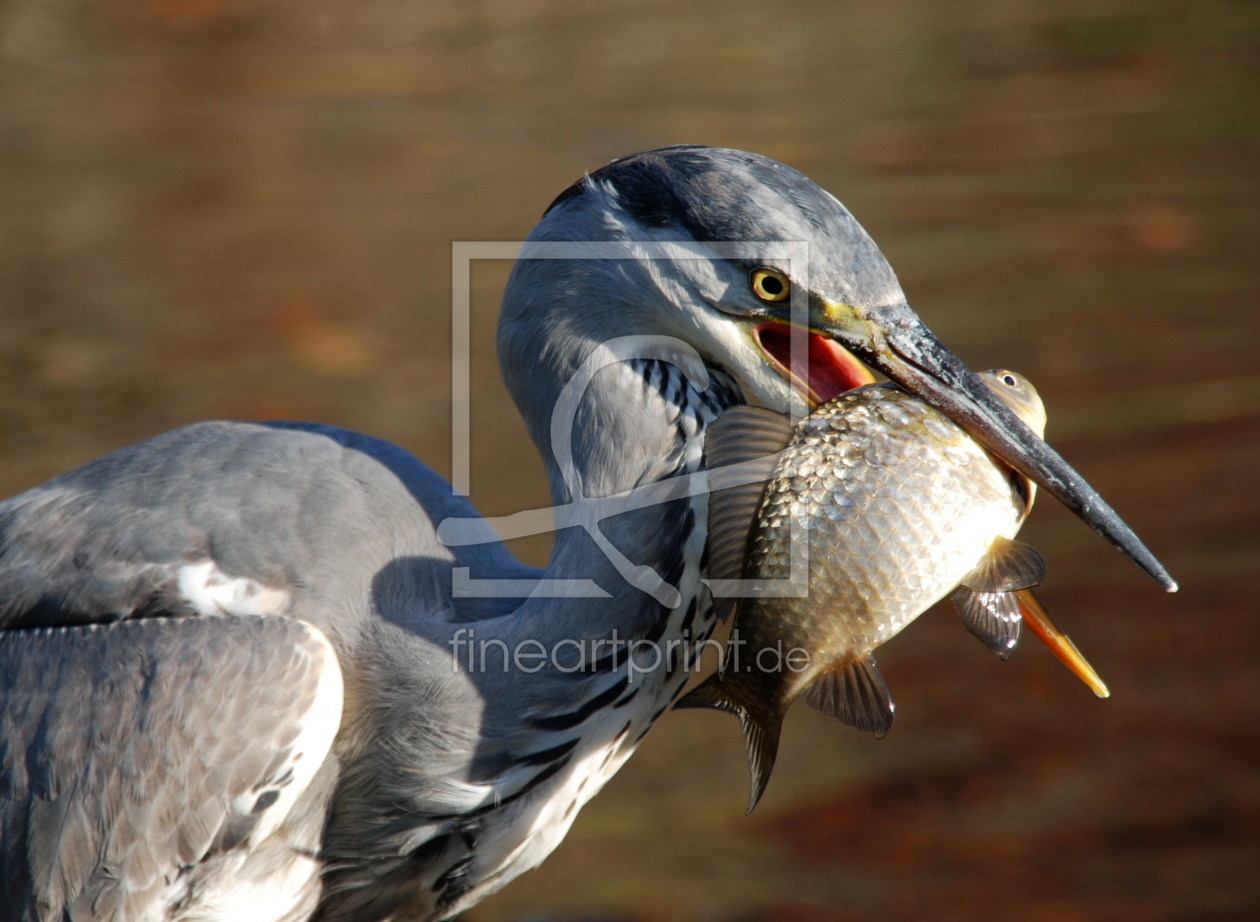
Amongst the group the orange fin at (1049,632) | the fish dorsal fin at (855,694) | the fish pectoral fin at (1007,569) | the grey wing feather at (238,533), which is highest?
the fish pectoral fin at (1007,569)

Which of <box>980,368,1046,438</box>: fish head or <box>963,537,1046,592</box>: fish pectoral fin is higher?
<box>980,368,1046,438</box>: fish head

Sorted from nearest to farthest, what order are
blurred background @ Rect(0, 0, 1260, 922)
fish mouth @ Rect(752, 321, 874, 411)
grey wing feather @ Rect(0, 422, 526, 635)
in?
fish mouth @ Rect(752, 321, 874, 411) → grey wing feather @ Rect(0, 422, 526, 635) → blurred background @ Rect(0, 0, 1260, 922)

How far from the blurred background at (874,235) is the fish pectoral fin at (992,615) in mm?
A: 2401

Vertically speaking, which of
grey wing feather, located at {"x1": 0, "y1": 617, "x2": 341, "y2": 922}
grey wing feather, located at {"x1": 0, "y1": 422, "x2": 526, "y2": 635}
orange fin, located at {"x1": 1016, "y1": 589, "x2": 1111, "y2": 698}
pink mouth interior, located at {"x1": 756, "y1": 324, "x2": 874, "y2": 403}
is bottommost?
grey wing feather, located at {"x1": 0, "y1": 617, "x2": 341, "y2": 922}

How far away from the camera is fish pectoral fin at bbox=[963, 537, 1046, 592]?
2053 mm

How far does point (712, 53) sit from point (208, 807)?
10338 millimetres

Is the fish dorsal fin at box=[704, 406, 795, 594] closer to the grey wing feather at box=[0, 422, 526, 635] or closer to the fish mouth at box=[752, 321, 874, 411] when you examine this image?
the fish mouth at box=[752, 321, 874, 411]

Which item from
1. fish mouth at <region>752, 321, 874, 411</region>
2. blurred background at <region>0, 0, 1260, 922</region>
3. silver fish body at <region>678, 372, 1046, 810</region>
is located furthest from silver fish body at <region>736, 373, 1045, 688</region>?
blurred background at <region>0, 0, 1260, 922</region>

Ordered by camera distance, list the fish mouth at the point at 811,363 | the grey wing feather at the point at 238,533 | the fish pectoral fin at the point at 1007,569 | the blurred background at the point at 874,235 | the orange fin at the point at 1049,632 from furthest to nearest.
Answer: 1. the blurred background at the point at 874,235
2. the grey wing feather at the point at 238,533
3. the fish mouth at the point at 811,363
4. the orange fin at the point at 1049,632
5. the fish pectoral fin at the point at 1007,569

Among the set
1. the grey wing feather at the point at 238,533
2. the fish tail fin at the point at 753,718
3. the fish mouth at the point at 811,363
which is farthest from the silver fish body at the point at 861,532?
the grey wing feather at the point at 238,533

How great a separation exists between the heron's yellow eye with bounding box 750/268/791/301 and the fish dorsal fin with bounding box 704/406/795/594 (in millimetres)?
228

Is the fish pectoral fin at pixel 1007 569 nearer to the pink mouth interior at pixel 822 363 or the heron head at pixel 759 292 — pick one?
the heron head at pixel 759 292

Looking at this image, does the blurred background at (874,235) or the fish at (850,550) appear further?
the blurred background at (874,235)

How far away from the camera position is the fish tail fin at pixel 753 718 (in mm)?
2180
